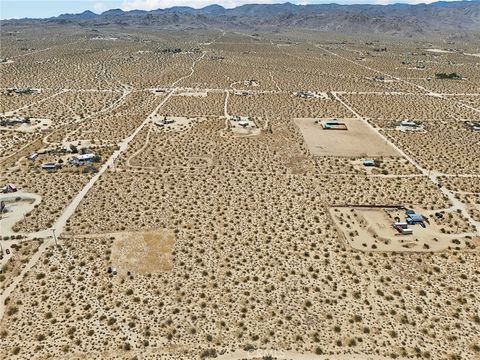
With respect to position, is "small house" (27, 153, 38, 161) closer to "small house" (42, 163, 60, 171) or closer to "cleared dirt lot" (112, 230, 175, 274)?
"small house" (42, 163, 60, 171)

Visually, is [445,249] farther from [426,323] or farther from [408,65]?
[408,65]

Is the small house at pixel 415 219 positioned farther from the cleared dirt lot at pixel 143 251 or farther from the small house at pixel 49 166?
the small house at pixel 49 166

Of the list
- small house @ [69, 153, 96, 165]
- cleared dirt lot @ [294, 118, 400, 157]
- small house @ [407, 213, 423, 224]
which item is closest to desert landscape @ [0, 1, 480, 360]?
small house @ [69, 153, 96, 165]

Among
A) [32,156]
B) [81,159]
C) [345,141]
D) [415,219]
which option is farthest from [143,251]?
[345,141]

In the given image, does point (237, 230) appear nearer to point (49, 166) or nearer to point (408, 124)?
point (49, 166)

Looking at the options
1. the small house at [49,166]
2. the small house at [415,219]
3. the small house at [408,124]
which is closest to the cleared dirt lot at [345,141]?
the small house at [408,124]

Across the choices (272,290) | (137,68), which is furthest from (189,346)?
(137,68)
